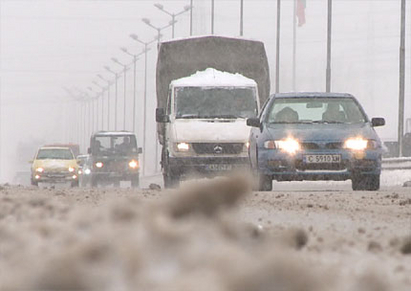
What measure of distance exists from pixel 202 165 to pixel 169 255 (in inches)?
739

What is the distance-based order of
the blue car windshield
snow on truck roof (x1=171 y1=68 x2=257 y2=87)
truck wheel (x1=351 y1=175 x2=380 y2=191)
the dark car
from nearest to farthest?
truck wheel (x1=351 y1=175 x2=380 y2=191)
the blue car windshield
snow on truck roof (x1=171 y1=68 x2=257 y2=87)
the dark car

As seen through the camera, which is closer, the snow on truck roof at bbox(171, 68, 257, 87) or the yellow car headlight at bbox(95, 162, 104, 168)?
the snow on truck roof at bbox(171, 68, 257, 87)

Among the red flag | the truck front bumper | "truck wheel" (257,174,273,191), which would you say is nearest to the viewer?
"truck wheel" (257,174,273,191)

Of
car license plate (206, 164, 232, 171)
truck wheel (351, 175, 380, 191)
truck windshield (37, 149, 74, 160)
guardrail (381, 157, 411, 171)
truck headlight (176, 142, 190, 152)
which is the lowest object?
truck windshield (37, 149, 74, 160)

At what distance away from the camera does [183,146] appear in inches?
858

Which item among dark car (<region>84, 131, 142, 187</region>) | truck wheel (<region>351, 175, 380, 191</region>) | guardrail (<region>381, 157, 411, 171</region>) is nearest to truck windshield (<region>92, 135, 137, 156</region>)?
dark car (<region>84, 131, 142, 187</region>)

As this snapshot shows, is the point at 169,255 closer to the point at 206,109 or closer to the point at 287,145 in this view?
the point at 287,145

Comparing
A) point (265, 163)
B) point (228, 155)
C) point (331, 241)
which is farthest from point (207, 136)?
point (331, 241)

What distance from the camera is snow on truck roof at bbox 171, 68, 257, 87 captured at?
23.0 meters

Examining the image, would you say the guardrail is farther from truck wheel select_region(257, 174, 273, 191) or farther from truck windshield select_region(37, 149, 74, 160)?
truck wheel select_region(257, 174, 273, 191)

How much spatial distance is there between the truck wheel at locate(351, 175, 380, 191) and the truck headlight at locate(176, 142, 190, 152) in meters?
3.95

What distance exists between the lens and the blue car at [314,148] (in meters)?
18.2

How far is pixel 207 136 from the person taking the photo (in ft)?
71.4

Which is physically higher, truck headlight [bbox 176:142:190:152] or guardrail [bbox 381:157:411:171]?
truck headlight [bbox 176:142:190:152]
